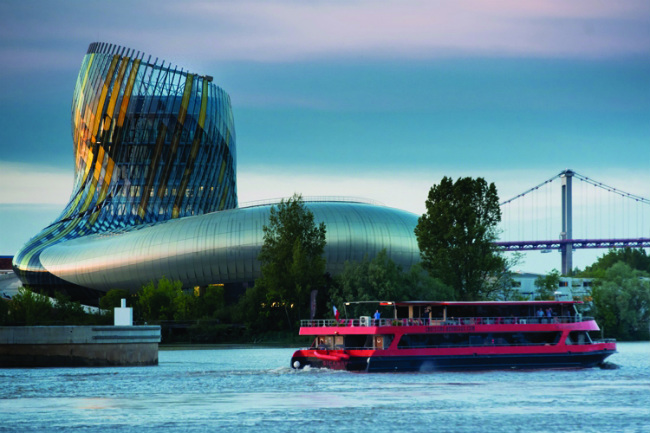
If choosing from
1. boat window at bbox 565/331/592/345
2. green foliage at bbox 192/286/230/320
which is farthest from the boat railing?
green foliage at bbox 192/286/230/320

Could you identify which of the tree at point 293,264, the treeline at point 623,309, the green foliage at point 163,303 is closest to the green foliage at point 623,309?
the treeline at point 623,309

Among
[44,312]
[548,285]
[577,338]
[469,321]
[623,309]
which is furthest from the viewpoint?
[548,285]

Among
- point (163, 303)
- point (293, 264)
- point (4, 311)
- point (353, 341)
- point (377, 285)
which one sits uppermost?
point (293, 264)

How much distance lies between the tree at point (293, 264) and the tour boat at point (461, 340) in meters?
37.1

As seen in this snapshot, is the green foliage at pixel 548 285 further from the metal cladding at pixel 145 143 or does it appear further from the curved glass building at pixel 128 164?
the metal cladding at pixel 145 143

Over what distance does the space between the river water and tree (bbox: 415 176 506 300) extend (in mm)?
29639

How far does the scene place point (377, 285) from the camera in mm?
112000

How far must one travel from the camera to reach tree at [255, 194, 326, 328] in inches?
4574

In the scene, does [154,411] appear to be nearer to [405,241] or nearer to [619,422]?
[619,422]

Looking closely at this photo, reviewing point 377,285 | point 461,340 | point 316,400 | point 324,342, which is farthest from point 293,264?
point 316,400

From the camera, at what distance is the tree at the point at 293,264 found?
116188 mm

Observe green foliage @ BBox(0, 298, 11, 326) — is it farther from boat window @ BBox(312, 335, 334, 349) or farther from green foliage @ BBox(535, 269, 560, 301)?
green foliage @ BBox(535, 269, 560, 301)

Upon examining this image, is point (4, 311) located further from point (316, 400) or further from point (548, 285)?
point (548, 285)

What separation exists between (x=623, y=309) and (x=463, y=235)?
1552 inches
